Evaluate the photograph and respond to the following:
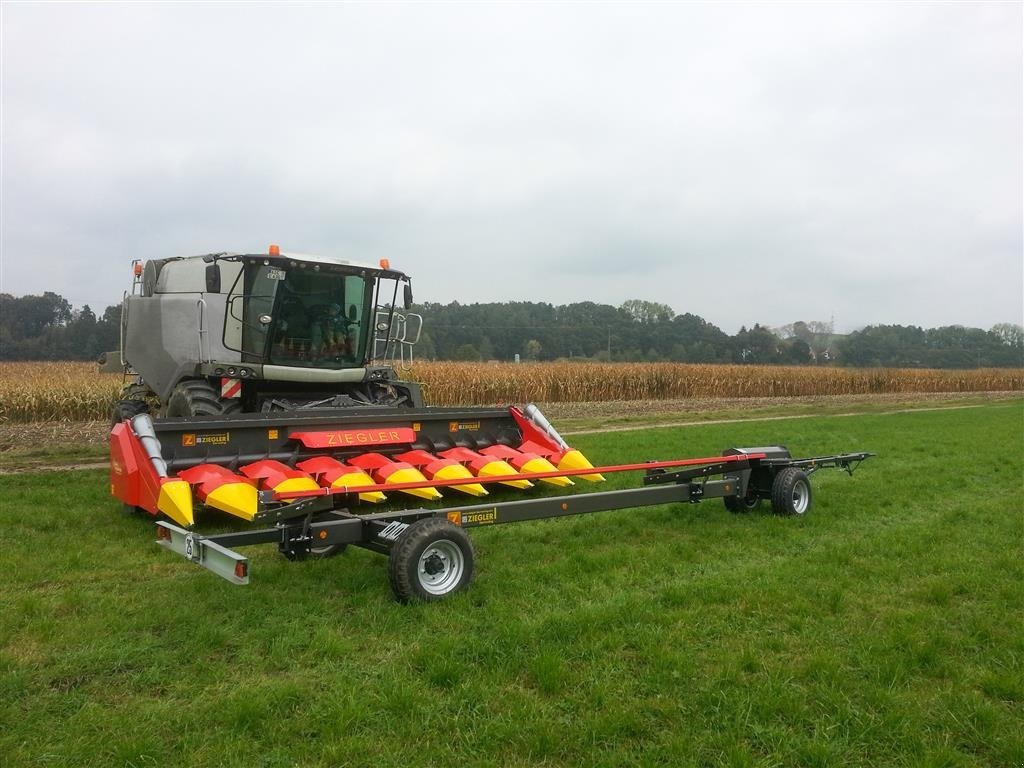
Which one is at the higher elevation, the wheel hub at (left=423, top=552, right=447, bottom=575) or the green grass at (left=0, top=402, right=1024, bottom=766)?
the wheel hub at (left=423, top=552, right=447, bottom=575)

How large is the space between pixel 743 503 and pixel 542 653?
13.6 feet

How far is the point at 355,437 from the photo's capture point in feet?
26.3

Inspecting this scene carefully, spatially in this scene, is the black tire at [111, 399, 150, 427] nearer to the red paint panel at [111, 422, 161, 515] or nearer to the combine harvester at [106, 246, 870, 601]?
the combine harvester at [106, 246, 870, 601]

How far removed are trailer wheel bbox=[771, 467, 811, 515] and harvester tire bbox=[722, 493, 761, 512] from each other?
8.8 inches

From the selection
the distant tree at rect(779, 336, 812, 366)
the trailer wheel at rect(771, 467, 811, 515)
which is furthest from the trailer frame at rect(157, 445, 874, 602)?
the distant tree at rect(779, 336, 812, 366)

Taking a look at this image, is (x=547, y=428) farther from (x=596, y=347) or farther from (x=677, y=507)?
(x=596, y=347)

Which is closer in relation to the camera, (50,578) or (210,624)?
(210,624)

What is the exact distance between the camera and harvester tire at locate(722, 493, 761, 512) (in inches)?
298

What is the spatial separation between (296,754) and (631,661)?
1.76 meters

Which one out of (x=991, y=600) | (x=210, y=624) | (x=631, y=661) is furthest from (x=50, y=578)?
(x=991, y=600)

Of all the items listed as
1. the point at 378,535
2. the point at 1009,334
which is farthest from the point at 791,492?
the point at 1009,334

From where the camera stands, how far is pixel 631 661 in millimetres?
4031

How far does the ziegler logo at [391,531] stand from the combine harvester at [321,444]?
0.05 feet

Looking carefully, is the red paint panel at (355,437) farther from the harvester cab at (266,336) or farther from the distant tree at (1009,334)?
the distant tree at (1009,334)
